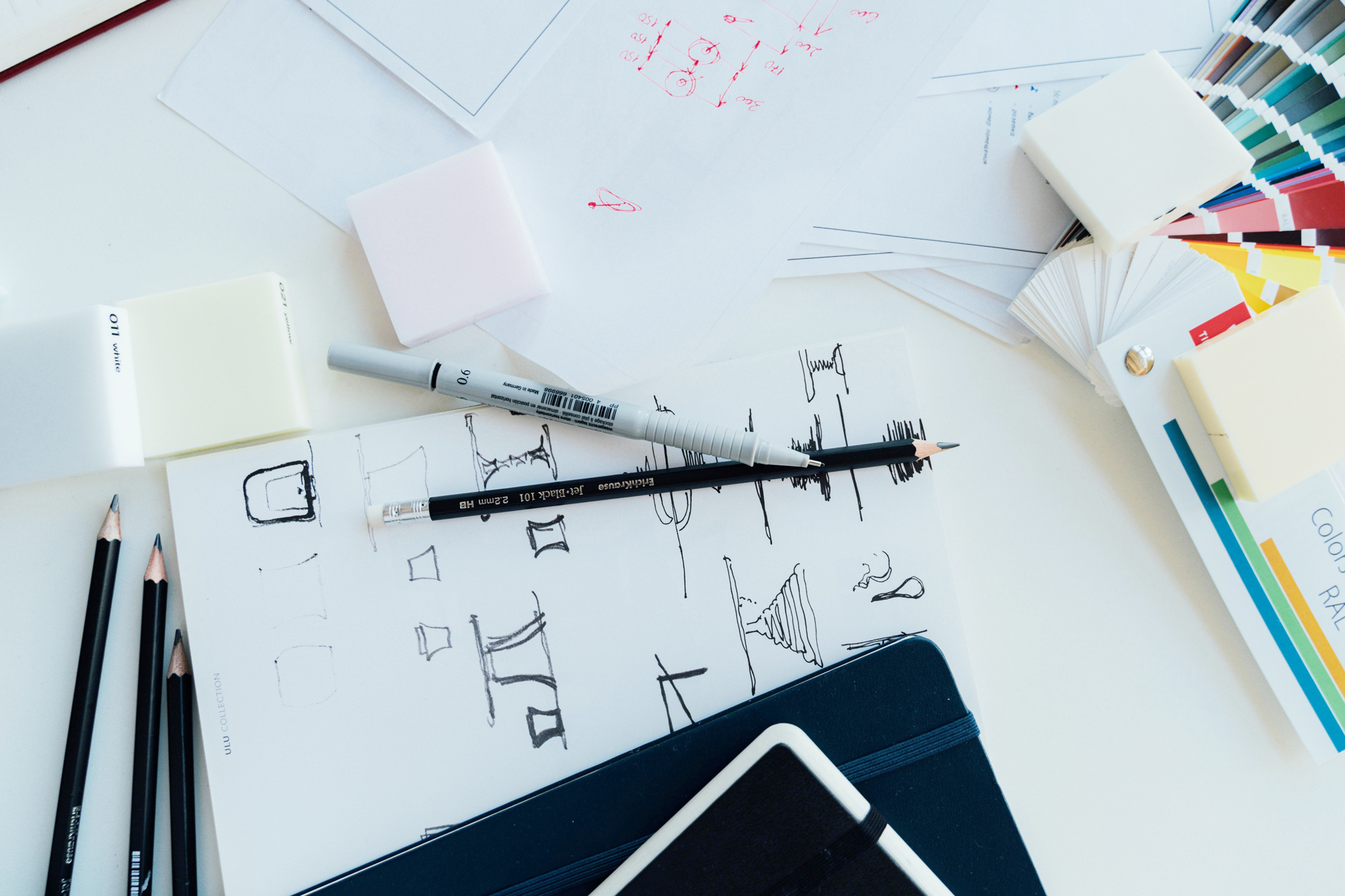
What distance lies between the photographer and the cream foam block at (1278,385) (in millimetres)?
555

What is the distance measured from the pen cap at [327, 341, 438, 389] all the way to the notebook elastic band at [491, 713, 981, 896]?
34 centimetres

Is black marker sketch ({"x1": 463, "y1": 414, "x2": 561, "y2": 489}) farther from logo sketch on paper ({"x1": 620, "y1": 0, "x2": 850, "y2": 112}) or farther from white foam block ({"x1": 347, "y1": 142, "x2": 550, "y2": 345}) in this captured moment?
logo sketch on paper ({"x1": 620, "y1": 0, "x2": 850, "y2": 112})

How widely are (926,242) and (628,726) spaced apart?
0.42 meters

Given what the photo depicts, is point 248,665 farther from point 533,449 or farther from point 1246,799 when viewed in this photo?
point 1246,799

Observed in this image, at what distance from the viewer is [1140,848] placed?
0.60 metres

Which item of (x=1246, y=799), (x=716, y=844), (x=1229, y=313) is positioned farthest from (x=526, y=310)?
(x=1246, y=799)

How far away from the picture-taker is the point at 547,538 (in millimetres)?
583

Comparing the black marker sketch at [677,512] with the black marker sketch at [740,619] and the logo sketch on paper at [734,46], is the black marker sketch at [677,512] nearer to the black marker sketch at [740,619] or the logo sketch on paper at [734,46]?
the black marker sketch at [740,619]

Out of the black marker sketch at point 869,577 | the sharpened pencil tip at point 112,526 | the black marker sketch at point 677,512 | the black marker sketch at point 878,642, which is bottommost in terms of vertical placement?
the black marker sketch at point 878,642

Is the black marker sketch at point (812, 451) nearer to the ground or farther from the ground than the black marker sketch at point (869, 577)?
farther from the ground

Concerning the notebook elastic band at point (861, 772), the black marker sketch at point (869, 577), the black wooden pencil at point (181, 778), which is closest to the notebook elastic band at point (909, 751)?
the notebook elastic band at point (861, 772)

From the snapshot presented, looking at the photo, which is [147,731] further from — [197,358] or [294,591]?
[197,358]

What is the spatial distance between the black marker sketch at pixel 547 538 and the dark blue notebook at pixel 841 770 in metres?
0.15

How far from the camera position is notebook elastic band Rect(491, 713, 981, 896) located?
0.54m
